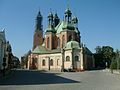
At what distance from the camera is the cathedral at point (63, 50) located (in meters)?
83.8

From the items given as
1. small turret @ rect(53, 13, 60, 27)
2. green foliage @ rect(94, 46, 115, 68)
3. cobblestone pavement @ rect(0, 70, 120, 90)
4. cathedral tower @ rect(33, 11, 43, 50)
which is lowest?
cobblestone pavement @ rect(0, 70, 120, 90)

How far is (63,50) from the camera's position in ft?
287

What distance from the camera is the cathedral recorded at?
83750 millimetres

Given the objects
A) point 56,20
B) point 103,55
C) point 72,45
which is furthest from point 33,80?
point 103,55

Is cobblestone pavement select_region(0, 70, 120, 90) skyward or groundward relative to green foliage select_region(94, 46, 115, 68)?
groundward

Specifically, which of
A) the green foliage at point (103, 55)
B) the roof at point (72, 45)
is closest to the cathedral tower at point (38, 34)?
the green foliage at point (103, 55)

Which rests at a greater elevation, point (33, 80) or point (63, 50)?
point (63, 50)

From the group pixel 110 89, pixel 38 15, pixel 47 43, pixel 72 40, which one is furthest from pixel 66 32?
pixel 110 89

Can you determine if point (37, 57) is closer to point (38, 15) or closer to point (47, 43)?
point (47, 43)

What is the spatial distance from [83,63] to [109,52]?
128 ft

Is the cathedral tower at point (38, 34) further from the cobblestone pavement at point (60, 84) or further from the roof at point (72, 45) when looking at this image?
the cobblestone pavement at point (60, 84)

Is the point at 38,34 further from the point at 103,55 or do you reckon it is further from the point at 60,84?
the point at 60,84

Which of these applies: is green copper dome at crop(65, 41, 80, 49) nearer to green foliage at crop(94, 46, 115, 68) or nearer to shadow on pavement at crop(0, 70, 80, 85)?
green foliage at crop(94, 46, 115, 68)

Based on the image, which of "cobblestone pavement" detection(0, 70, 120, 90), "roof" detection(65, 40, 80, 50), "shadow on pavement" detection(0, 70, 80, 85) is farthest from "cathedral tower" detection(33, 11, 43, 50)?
"cobblestone pavement" detection(0, 70, 120, 90)
